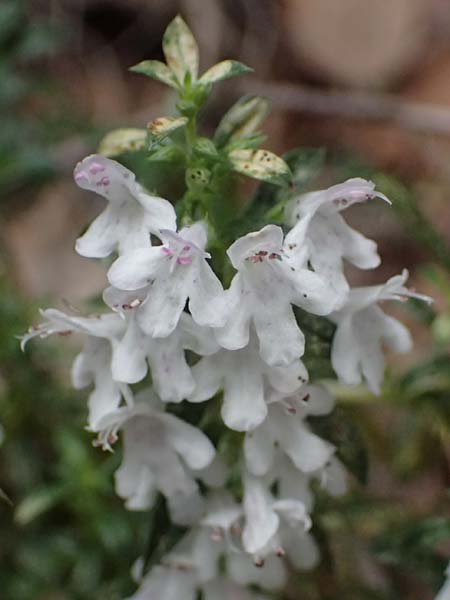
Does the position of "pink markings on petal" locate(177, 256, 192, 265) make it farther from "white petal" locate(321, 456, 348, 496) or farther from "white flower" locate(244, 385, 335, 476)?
"white petal" locate(321, 456, 348, 496)

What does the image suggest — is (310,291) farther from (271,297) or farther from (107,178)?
(107,178)

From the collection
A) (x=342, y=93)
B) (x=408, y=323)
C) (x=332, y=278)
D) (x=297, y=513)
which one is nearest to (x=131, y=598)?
(x=297, y=513)

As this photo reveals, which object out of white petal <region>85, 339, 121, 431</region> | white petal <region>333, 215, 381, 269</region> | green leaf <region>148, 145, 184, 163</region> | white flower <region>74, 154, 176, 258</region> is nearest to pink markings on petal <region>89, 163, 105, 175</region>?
white flower <region>74, 154, 176, 258</region>

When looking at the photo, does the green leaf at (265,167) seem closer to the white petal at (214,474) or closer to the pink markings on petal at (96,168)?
the pink markings on petal at (96,168)

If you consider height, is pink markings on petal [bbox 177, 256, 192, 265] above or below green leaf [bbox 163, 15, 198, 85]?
below

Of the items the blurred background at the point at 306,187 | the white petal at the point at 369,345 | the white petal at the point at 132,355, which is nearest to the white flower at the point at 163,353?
the white petal at the point at 132,355

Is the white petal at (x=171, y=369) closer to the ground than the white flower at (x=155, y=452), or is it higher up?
higher up
